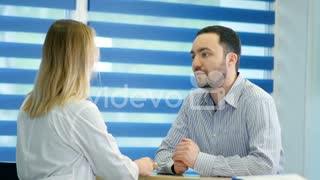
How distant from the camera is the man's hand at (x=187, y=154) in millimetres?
1514

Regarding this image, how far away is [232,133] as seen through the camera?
64.9 inches

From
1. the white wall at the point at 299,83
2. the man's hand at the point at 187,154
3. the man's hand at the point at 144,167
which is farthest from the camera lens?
the white wall at the point at 299,83

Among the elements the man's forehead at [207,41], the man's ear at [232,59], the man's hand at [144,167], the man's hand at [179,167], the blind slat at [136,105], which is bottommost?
the man's hand at [179,167]

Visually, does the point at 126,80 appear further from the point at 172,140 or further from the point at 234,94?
the point at 234,94

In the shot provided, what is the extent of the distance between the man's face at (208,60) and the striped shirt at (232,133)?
0.32 ft

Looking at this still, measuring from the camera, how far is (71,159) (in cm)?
127

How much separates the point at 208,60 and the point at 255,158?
46cm

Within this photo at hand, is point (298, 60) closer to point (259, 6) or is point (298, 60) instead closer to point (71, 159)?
point (259, 6)

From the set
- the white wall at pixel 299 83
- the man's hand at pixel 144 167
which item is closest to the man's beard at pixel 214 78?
the man's hand at pixel 144 167

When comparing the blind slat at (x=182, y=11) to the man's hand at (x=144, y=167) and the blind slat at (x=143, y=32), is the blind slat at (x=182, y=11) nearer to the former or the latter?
the blind slat at (x=143, y=32)

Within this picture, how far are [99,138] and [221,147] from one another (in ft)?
1.94

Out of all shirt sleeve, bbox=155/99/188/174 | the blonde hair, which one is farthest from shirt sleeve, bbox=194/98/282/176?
the blonde hair

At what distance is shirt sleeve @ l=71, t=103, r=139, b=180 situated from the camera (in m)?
1.27

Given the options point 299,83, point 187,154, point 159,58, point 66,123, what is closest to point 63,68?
point 66,123
